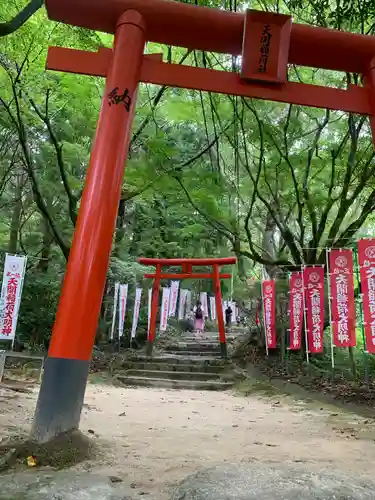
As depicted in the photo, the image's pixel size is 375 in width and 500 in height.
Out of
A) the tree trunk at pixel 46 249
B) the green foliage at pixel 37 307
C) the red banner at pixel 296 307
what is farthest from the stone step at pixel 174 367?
the tree trunk at pixel 46 249

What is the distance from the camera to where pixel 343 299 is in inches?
316

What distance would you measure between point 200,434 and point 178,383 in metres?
6.98

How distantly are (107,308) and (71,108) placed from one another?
744cm

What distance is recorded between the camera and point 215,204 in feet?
35.2

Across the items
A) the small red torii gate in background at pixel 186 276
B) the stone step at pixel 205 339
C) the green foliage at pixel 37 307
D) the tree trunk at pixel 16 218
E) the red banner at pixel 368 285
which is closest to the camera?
the red banner at pixel 368 285

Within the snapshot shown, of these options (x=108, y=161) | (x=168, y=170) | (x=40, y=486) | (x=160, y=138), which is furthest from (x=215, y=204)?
(x=40, y=486)

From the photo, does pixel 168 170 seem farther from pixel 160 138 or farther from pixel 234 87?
pixel 234 87

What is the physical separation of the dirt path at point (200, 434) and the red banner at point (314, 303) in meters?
1.37

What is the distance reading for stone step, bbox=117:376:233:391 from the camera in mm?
11852

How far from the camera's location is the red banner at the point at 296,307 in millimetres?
9578

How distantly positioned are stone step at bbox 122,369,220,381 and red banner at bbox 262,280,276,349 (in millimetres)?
2261

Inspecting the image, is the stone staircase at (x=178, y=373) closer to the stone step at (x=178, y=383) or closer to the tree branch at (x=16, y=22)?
the stone step at (x=178, y=383)

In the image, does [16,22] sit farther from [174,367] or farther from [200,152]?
[174,367]

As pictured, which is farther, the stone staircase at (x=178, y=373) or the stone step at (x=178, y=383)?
the stone staircase at (x=178, y=373)
